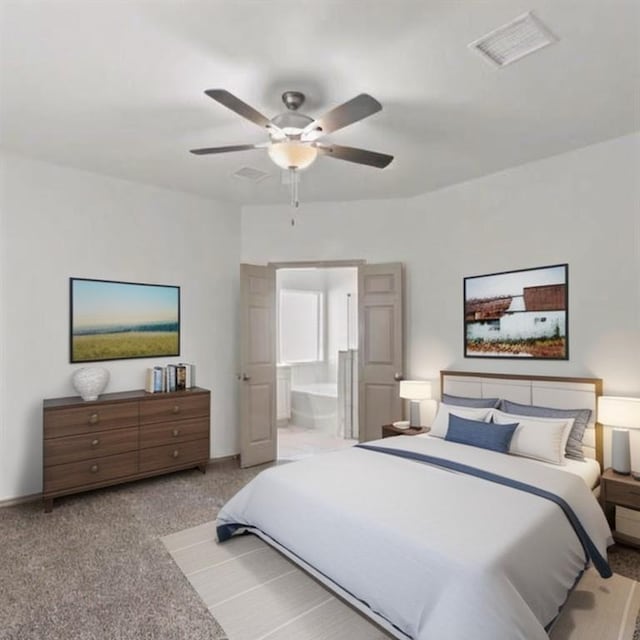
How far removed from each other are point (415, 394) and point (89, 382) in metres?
2.99

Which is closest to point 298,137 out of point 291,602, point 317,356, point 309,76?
point 309,76

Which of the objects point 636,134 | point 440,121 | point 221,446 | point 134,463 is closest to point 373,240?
point 440,121

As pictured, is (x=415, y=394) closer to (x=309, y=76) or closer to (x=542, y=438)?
(x=542, y=438)

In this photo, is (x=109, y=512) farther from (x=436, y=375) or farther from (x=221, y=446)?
(x=436, y=375)

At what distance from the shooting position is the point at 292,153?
8.32 ft

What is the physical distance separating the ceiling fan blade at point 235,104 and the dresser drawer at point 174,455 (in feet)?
10.1

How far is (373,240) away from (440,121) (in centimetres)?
196

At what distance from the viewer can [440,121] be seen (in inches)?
118

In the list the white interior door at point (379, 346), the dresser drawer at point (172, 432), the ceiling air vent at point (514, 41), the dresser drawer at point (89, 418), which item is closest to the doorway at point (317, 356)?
the white interior door at point (379, 346)

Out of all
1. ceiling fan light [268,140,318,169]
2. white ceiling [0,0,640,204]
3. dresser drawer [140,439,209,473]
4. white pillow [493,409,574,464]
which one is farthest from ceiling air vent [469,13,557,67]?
dresser drawer [140,439,209,473]

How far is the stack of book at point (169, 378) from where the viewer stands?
421 cm

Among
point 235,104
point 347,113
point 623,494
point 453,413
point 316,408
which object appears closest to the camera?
point 235,104

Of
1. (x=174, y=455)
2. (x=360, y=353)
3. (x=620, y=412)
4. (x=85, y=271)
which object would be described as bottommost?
(x=174, y=455)

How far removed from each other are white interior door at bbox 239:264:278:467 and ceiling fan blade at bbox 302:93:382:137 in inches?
98.6
